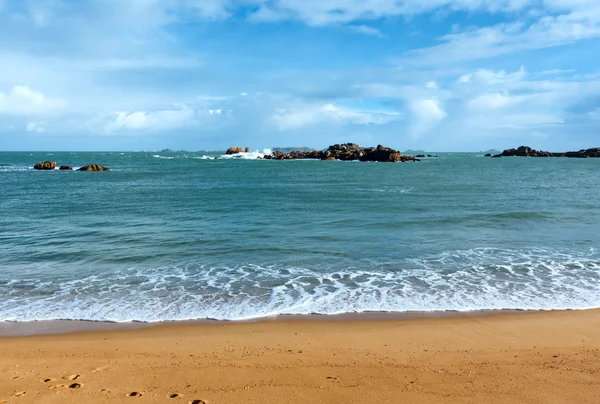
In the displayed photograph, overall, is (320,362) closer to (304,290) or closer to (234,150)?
(304,290)

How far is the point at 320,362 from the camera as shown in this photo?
7.61 m

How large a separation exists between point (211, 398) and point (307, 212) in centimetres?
1945

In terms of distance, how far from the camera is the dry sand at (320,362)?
21.2ft

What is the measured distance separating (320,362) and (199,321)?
11.1ft

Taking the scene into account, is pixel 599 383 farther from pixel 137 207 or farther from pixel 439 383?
pixel 137 207

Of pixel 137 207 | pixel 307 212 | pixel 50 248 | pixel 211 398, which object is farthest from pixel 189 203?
pixel 211 398

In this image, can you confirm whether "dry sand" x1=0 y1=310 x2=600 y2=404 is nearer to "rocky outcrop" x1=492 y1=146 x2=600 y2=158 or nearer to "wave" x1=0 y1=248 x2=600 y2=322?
"wave" x1=0 y1=248 x2=600 y2=322

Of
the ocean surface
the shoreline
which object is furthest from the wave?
the shoreline

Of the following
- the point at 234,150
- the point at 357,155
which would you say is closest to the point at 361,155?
the point at 357,155

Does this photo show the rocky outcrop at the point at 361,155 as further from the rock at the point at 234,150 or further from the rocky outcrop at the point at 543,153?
the rocky outcrop at the point at 543,153

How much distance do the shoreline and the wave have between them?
19 cm

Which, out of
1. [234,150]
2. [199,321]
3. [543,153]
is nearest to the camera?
[199,321]

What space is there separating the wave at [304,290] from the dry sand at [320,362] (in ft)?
2.91

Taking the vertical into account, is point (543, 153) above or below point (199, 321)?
above
